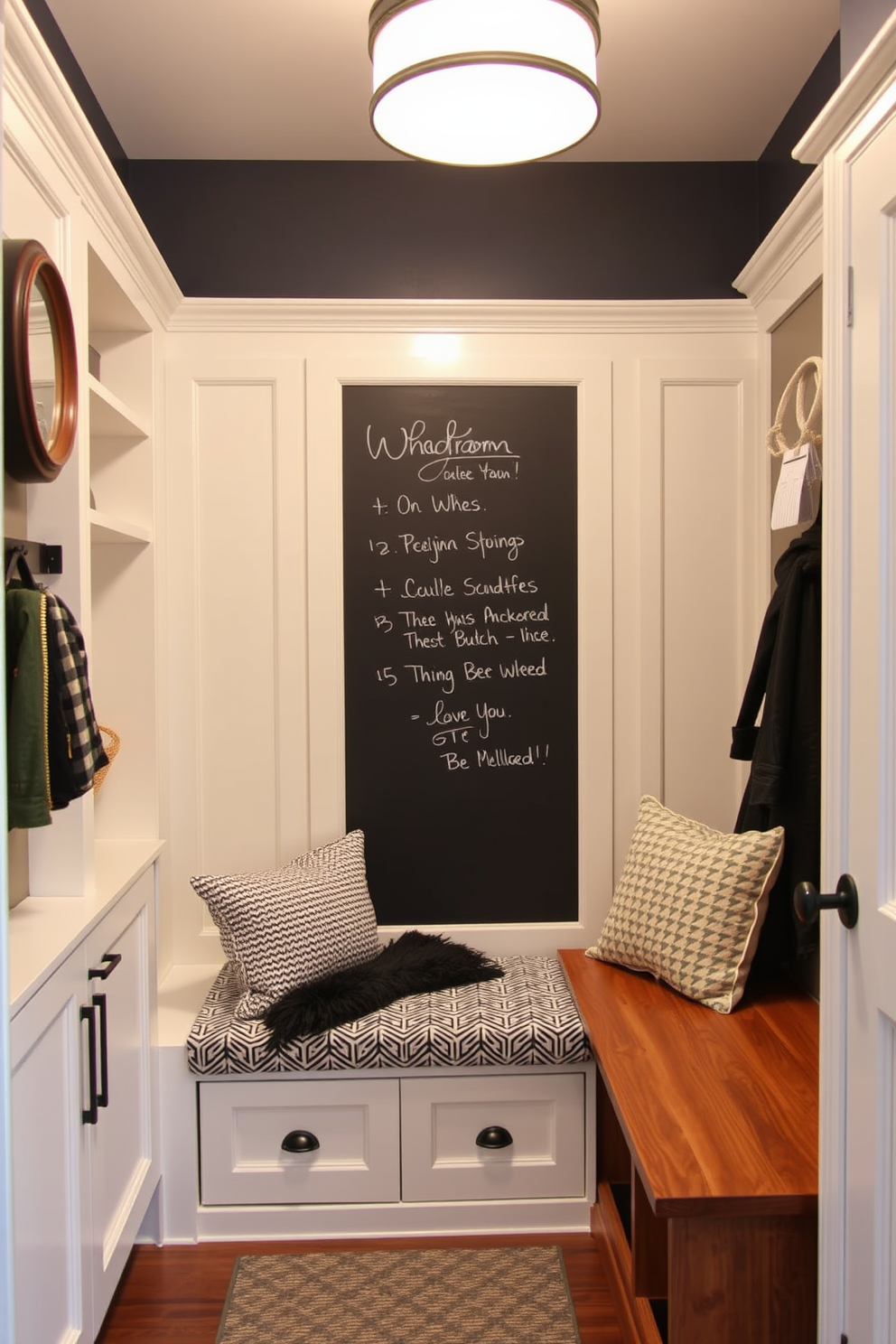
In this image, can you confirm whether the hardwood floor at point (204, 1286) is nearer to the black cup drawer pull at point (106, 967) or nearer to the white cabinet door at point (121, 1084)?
the white cabinet door at point (121, 1084)

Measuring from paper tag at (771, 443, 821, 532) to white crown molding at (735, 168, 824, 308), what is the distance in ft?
1.37

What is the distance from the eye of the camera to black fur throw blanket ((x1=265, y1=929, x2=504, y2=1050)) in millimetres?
2322

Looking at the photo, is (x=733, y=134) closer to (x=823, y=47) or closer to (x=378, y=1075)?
(x=823, y=47)

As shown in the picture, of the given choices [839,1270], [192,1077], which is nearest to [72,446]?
[192,1077]

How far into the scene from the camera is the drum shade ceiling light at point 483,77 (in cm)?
160

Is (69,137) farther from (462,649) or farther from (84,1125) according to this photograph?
(84,1125)

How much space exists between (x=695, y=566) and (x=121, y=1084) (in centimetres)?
195

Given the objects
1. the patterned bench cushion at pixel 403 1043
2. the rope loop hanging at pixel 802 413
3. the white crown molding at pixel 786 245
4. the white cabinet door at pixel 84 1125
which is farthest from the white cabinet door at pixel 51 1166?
the white crown molding at pixel 786 245

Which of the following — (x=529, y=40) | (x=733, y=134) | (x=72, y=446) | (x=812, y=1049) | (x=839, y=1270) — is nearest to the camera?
(x=839, y=1270)

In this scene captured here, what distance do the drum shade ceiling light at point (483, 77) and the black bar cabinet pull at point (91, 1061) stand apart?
Answer: 1.66m

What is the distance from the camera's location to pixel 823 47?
91.7 inches

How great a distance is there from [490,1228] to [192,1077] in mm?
789

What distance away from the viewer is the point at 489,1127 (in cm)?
240

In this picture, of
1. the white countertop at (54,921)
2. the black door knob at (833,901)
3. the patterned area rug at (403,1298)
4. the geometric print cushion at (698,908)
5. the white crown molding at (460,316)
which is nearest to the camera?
the black door knob at (833,901)
